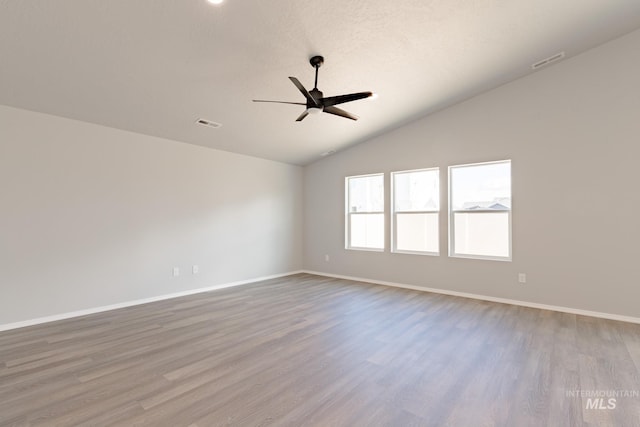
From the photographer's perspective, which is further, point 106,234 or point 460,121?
point 460,121

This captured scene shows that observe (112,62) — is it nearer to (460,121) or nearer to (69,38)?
(69,38)

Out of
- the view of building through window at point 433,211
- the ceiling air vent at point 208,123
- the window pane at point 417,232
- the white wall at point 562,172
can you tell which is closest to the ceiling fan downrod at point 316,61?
the ceiling air vent at point 208,123

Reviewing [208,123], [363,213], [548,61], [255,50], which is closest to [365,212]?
[363,213]

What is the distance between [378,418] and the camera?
1875 millimetres

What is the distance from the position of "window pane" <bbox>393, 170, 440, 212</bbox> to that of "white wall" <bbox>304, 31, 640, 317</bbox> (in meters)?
0.22

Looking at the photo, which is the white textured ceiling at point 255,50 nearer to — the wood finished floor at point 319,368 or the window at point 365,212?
the window at point 365,212

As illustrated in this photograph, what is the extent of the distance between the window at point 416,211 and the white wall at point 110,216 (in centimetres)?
289

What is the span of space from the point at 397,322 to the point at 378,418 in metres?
1.87

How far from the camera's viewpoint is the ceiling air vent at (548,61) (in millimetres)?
4012

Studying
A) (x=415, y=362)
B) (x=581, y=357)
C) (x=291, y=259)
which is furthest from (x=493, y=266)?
(x=291, y=259)

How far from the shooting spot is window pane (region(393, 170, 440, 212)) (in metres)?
5.41

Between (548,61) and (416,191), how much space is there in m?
2.65

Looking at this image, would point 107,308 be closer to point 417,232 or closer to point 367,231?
point 367,231

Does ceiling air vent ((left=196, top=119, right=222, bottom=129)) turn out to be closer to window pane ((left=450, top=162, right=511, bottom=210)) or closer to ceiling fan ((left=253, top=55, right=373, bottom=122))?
ceiling fan ((left=253, top=55, right=373, bottom=122))
